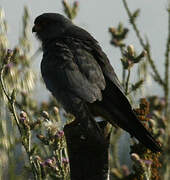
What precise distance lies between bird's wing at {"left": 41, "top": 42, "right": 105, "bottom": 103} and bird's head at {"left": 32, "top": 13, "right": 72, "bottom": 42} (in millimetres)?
916

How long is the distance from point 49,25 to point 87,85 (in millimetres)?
1625

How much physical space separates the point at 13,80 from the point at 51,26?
67 cm

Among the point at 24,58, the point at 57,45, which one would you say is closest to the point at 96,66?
the point at 57,45

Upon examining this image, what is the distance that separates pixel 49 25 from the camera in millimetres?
4797

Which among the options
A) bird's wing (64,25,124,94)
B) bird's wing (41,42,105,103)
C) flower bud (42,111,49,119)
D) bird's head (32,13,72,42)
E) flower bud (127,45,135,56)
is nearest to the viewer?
bird's wing (41,42,105,103)

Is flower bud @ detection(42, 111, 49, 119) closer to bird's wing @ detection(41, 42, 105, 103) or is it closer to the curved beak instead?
bird's wing @ detection(41, 42, 105, 103)

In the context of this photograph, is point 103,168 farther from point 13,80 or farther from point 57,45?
point 13,80

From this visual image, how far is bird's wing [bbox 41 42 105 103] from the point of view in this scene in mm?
3301

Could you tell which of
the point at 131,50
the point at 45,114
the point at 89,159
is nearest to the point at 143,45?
the point at 131,50

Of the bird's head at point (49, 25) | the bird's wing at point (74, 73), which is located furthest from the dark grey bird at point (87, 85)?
the bird's head at point (49, 25)

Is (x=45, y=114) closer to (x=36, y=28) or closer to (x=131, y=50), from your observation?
(x=131, y=50)

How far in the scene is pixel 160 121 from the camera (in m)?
4.50

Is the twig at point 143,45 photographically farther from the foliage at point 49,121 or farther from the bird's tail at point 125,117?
the bird's tail at point 125,117

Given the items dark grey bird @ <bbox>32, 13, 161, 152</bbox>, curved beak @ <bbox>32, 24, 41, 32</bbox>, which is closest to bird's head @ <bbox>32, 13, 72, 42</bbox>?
curved beak @ <bbox>32, 24, 41, 32</bbox>
